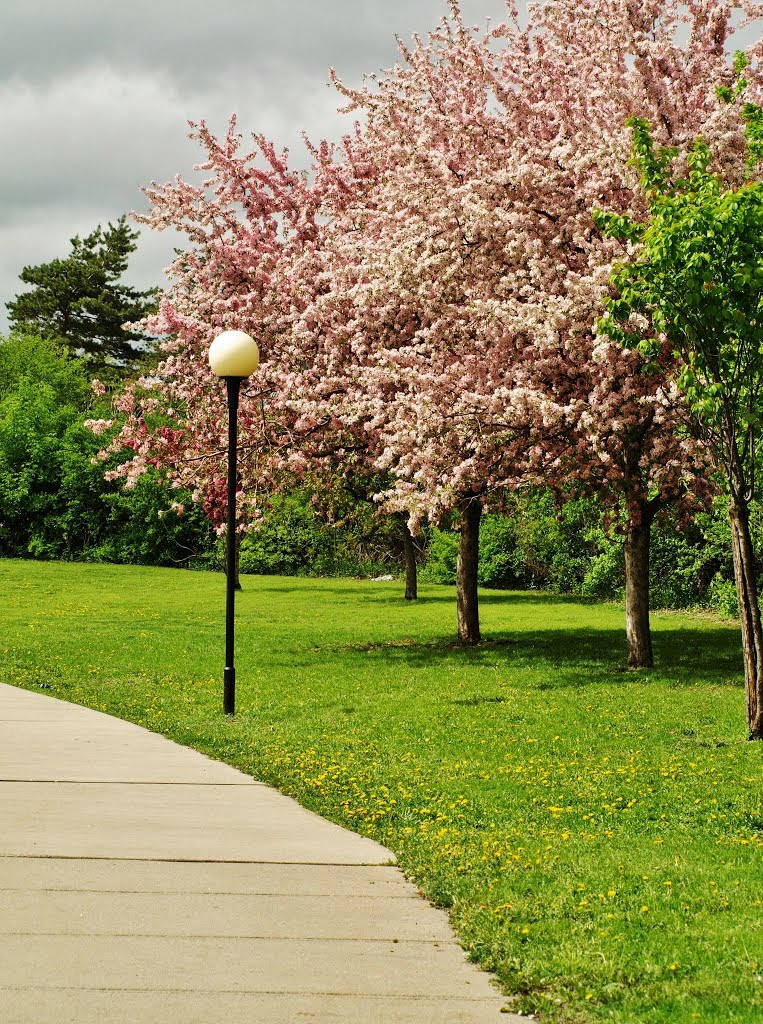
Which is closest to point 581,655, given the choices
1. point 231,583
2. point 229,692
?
point 229,692

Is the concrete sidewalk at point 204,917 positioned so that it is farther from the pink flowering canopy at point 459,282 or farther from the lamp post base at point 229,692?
the pink flowering canopy at point 459,282

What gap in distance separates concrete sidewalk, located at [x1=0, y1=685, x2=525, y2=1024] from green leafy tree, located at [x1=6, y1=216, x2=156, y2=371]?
186 feet

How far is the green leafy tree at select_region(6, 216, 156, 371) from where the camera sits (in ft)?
202

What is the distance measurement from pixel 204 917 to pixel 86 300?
59.8 metres

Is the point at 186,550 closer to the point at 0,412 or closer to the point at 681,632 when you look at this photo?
the point at 0,412

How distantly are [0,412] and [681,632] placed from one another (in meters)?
31.7

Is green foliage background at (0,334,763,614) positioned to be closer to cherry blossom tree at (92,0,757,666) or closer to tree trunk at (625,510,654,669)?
cherry blossom tree at (92,0,757,666)

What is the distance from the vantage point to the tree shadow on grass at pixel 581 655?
48.1 feet

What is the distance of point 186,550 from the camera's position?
4250 cm

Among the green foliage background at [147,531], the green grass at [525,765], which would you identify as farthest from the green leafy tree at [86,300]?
the green grass at [525,765]

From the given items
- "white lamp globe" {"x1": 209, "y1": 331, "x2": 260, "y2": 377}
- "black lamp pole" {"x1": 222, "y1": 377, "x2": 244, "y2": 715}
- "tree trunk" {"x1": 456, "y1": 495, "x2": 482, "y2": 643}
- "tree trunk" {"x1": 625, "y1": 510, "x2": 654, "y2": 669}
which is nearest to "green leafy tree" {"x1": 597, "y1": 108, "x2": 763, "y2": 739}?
"white lamp globe" {"x1": 209, "y1": 331, "x2": 260, "y2": 377}

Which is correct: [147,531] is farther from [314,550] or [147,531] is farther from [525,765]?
[525,765]

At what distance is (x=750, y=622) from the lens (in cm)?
1023

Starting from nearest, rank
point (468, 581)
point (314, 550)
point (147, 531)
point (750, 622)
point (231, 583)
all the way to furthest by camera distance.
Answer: point (750, 622)
point (231, 583)
point (468, 581)
point (314, 550)
point (147, 531)
